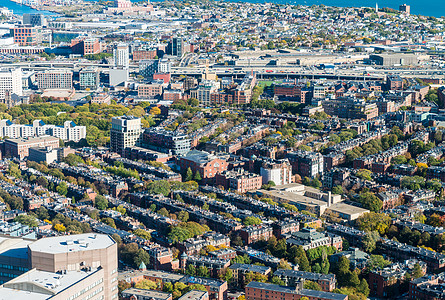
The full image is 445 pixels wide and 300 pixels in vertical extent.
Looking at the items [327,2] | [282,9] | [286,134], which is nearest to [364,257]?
[286,134]

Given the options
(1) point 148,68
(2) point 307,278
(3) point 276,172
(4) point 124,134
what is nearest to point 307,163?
(3) point 276,172

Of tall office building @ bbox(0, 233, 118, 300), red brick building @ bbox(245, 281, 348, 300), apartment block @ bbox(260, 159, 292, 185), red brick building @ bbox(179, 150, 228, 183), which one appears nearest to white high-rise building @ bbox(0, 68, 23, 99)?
red brick building @ bbox(179, 150, 228, 183)

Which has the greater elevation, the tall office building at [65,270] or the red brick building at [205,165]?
the tall office building at [65,270]

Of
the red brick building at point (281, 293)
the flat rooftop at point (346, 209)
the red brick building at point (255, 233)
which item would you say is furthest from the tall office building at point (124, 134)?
the red brick building at point (281, 293)

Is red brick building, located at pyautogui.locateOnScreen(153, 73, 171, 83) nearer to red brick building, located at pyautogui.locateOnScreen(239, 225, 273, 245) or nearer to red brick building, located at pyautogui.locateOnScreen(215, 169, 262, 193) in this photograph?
red brick building, located at pyautogui.locateOnScreen(215, 169, 262, 193)

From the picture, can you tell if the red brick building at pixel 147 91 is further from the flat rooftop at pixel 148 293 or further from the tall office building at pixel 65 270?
the tall office building at pixel 65 270

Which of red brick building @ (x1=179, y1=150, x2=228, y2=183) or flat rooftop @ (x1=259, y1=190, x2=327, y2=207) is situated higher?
red brick building @ (x1=179, y1=150, x2=228, y2=183)

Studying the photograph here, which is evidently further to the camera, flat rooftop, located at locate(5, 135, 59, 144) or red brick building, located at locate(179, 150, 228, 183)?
flat rooftop, located at locate(5, 135, 59, 144)

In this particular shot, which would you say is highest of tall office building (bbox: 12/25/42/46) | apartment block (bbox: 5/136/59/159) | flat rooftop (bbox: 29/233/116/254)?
tall office building (bbox: 12/25/42/46)

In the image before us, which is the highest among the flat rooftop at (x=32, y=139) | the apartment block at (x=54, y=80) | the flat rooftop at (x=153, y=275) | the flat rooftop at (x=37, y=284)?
the apartment block at (x=54, y=80)
